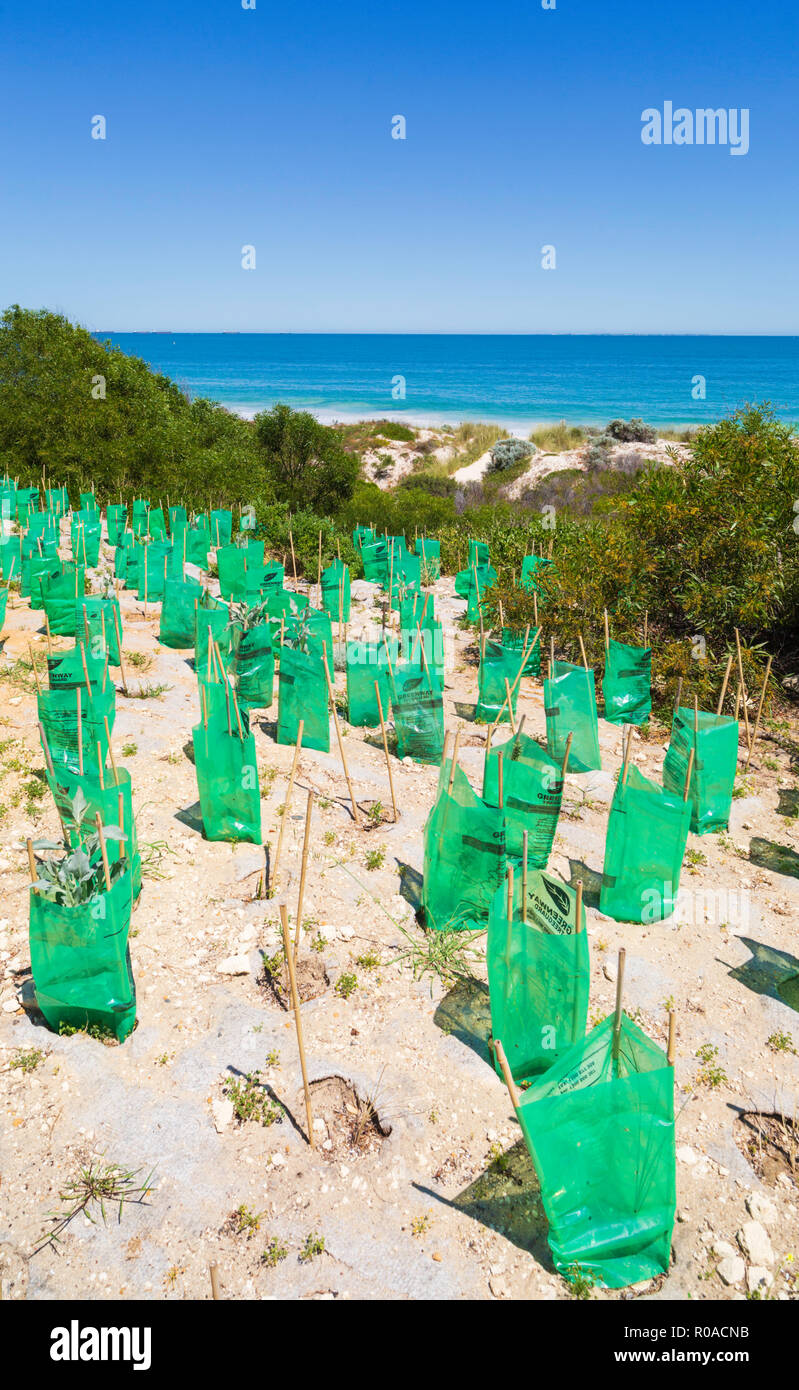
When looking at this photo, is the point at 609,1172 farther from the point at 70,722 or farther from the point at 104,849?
the point at 70,722

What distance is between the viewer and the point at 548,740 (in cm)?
723

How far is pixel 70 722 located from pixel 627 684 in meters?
5.67

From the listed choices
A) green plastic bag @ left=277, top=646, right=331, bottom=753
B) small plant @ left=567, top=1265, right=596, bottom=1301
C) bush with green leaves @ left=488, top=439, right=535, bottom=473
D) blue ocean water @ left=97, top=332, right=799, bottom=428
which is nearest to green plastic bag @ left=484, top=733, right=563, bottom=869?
green plastic bag @ left=277, top=646, right=331, bottom=753

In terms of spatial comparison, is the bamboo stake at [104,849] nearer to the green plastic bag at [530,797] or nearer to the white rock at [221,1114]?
the white rock at [221,1114]

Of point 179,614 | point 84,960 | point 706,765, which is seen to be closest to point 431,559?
point 179,614

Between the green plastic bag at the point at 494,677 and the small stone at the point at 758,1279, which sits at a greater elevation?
the green plastic bag at the point at 494,677

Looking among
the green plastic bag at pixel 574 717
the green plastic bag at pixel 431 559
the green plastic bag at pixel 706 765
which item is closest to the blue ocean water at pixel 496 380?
the green plastic bag at pixel 431 559

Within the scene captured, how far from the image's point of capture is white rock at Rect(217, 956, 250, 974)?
4699mm

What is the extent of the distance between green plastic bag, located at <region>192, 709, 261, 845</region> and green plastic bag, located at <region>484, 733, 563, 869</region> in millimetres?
1734

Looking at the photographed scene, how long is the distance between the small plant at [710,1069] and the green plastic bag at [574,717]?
10.6 feet

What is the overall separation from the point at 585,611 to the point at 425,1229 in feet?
25.0

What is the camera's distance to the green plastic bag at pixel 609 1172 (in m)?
3.10

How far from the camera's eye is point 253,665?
321 inches
